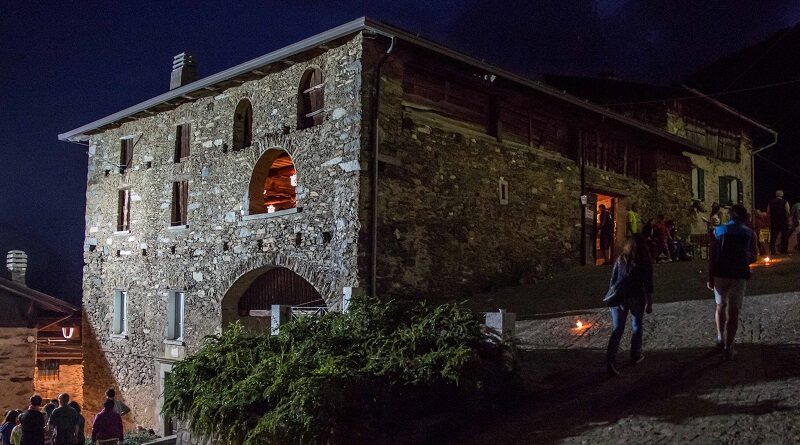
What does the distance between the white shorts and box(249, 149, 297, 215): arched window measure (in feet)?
28.2

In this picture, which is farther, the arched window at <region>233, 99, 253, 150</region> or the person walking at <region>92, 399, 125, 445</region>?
the arched window at <region>233, 99, 253, 150</region>

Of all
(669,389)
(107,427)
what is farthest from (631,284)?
(107,427)

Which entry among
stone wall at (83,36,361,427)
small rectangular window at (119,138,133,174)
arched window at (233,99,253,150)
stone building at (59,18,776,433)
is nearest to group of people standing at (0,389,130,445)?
stone building at (59,18,776,433)

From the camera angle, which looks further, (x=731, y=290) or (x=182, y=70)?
(x=182, y=70)

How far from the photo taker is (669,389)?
6.93 m

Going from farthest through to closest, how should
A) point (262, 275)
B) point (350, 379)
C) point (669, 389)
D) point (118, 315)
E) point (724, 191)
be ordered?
point (724, 191), point (118, 315), point (262, 275), point (350, 379), point (669, 389)

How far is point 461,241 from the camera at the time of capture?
14.1 meters

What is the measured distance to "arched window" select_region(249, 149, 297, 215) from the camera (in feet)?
47.8

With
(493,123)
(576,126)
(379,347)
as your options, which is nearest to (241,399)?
(379,347)

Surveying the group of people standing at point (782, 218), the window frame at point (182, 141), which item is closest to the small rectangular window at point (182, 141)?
the window frame at point (182, 141)

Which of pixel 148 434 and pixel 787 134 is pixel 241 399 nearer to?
pixel 148 434

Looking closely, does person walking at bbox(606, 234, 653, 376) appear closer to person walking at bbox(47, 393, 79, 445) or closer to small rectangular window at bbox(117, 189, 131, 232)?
person walking at bbox(47, 393, 79, 445)

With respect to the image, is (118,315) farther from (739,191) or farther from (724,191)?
(739,191)

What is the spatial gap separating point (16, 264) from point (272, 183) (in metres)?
10.0
